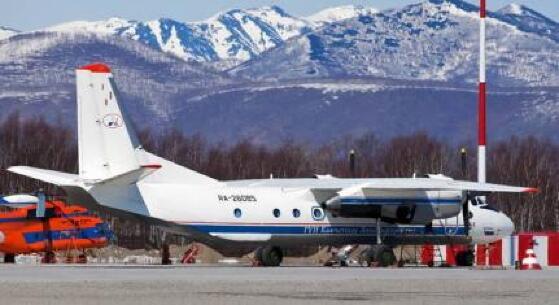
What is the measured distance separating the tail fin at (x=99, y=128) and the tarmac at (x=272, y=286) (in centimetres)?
381

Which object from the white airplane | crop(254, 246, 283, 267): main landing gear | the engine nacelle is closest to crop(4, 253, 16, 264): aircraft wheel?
the white airplane

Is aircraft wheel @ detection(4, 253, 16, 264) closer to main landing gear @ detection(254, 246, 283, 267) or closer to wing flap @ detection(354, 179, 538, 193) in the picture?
main landing gear @ detection(254, 246, 283, 267)

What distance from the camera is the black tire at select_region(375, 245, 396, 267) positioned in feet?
228

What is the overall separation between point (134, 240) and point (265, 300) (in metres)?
67.6

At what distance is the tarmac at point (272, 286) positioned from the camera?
46.3 m

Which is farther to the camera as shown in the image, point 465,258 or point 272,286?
point 465,258

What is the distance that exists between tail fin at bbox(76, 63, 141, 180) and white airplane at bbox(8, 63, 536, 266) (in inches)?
1.5

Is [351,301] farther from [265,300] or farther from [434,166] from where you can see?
[434,166]

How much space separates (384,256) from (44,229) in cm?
1731

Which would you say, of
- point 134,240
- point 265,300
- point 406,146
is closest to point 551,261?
point 265,300

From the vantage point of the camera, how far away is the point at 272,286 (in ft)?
171

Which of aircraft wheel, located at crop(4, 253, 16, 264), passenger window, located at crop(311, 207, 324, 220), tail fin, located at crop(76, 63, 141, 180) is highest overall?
tail fin, located at crop(76, 63, 141, 180)

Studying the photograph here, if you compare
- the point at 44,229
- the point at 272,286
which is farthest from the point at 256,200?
the point at 272,286

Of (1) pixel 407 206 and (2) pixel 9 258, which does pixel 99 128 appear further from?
(2) pixel 9 258
